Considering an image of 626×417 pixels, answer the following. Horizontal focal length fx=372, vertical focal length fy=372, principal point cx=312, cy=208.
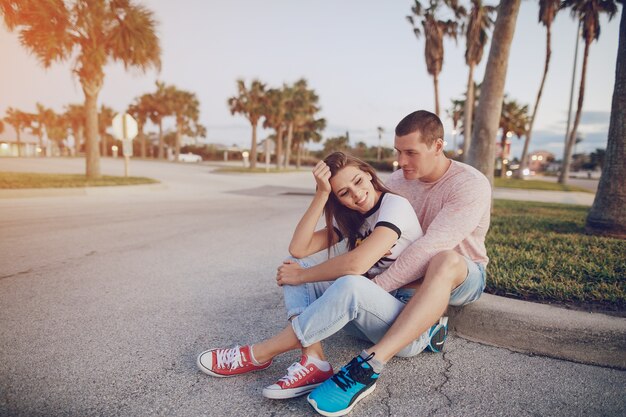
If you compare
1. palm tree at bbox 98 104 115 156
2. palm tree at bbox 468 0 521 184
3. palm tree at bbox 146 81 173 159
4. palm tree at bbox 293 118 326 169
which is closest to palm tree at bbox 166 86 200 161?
palm tree at bbox 146 81 173 159

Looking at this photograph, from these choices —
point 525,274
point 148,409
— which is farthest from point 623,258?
point 148,409

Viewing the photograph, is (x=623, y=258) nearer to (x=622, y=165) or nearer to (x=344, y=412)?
(x=622, y=165)

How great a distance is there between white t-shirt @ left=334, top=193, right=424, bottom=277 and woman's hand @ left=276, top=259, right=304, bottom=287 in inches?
20.5

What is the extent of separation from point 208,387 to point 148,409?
0.34 metres

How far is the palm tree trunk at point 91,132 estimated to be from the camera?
14.7 m

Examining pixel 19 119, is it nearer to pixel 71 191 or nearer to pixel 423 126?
pixel 71 191

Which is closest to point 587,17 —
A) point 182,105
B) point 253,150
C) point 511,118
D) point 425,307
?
point 511,118

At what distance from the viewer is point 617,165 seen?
529cm

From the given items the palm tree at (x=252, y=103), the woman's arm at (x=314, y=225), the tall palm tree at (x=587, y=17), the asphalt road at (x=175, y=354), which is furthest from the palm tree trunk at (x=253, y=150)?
the woman's arm at (x=314, y=225)

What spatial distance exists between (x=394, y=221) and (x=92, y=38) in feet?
53.5

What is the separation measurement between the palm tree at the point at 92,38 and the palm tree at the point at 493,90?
13.3 meters

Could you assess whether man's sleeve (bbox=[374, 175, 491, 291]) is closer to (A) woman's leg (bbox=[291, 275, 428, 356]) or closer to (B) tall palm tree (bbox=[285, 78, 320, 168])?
(A) woman's leg (bbox=[291, 275, 428, 356])

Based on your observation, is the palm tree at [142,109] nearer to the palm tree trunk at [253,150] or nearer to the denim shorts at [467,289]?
the palm tree trunk at [253,150]

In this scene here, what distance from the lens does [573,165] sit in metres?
85.9
